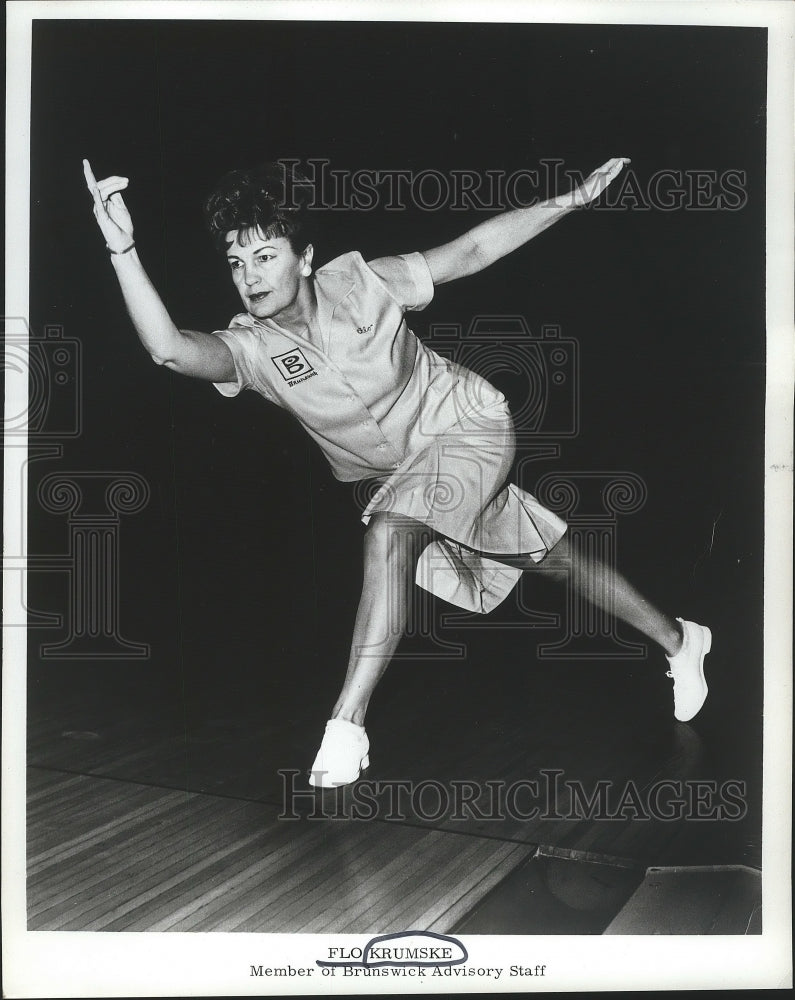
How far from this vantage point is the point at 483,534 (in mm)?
2492

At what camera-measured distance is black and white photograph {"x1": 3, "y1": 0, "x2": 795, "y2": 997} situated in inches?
93.8

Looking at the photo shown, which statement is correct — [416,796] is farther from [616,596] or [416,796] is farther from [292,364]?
[292,364]

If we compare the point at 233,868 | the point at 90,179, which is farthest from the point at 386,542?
the point at 90,179

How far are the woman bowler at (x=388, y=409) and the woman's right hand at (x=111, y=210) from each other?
0.6 inches

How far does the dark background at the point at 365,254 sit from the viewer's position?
2.39 m

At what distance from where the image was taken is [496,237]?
244 cm

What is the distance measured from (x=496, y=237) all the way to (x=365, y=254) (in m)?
0.35

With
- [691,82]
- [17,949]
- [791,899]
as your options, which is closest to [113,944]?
[17,949]

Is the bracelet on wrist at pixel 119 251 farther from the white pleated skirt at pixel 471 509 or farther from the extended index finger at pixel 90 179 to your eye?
the white pleated skirt at pixel 471 509

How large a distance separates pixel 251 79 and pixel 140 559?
4.18 feet

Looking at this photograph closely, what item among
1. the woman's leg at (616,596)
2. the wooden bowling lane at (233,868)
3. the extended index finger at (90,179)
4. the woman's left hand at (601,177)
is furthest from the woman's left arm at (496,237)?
the wooden bowling lane at (233,868)

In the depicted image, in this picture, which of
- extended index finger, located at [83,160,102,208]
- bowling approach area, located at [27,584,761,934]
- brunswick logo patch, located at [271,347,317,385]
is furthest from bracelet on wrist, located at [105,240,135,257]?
bowling approach area, located at [27,584,761,934]

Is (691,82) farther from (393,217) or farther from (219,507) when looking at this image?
(219,507)

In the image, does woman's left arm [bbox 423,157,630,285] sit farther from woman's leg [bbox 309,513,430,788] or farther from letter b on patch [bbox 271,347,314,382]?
woman's leg [bbox 309,513,430,788]
